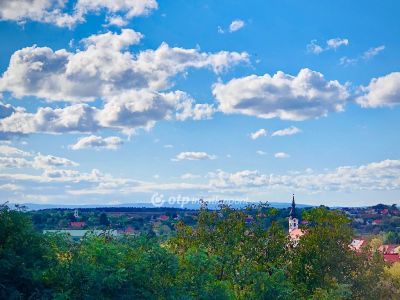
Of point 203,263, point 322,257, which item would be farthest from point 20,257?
point 322,257

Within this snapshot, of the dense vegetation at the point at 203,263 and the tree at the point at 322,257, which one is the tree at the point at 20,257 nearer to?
the dense vegetation at the point at 203,263

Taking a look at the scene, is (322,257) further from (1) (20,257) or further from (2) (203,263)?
(1) (20,257)

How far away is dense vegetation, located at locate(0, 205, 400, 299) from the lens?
86.7 feet

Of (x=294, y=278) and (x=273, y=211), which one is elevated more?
(x=273, y=211)

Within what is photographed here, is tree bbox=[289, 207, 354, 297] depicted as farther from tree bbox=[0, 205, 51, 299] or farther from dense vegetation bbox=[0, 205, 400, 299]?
tree bbox=[0, 205, 51, 299]

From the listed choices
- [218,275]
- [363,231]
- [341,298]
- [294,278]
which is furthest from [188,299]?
[363,231]

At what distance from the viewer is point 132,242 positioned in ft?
102

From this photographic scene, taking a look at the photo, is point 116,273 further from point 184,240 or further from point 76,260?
point 184,240

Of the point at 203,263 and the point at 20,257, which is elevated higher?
the point at 20,257

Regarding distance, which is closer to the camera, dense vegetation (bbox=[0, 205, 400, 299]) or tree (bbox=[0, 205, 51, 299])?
tree (bbox=[0, 205, 51, 299])

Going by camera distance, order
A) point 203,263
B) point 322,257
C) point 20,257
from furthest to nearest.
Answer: point 322,257 → point 203,263 → point 20,257

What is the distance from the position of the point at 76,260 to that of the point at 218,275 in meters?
13.6

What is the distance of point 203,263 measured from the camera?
31.8m

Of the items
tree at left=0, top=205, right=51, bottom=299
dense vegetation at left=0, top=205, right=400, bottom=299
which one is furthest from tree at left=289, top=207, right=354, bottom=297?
tree at left=0, top=205, right=51, bottom=299
